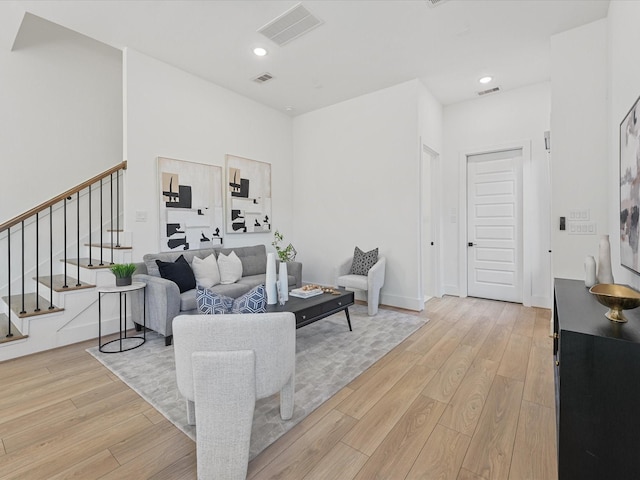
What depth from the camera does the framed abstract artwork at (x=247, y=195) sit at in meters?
4.62

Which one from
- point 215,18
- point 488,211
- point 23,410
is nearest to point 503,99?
point 488,211

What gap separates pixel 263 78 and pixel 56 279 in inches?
140

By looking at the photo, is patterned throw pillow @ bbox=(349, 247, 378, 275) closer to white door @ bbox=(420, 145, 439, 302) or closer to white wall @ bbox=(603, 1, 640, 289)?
white door @ bbox=(420, 145, 439, 302)

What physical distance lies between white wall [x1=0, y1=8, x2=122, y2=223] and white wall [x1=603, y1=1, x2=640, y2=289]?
5241 mm

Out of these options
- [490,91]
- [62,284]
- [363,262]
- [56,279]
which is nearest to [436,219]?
[363,262]

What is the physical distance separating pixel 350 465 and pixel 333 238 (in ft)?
12.6

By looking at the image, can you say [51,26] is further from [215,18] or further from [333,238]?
[333,238]

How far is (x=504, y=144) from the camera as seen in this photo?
4590 millimetres

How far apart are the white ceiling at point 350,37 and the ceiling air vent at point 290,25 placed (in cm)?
7

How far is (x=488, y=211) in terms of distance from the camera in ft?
15.8

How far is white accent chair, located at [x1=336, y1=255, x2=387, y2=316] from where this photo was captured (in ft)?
13.2

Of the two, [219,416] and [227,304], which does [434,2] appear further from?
[219,416]

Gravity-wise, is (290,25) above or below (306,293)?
above

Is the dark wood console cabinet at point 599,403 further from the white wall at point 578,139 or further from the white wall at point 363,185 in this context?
the white wall at point 363,185
